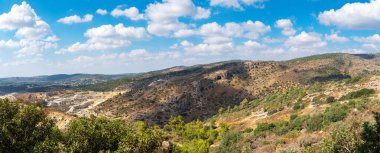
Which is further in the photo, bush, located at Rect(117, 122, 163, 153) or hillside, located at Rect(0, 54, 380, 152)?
hillside, located at Rect(0, 54, 380, 152)

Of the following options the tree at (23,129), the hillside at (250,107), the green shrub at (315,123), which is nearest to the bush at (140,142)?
the hillside at (250,107)

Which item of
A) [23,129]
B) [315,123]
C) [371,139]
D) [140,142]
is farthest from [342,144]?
[23,129]

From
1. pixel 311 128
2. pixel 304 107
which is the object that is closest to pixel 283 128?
pixel 311 128

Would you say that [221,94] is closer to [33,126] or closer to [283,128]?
[283,128]

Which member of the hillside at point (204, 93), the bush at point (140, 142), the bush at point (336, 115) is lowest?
the hillside at point (204, 93)

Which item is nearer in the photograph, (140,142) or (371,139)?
(140,142)

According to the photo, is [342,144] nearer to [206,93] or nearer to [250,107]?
→ [250,107]

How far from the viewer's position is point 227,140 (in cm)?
4606

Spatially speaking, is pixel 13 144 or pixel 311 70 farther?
pixel 311 70

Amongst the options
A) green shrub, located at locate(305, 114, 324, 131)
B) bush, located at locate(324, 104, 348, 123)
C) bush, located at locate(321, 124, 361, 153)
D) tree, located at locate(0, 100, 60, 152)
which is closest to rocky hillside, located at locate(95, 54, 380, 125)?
bush, located at locate(324, 104, 348, 123)

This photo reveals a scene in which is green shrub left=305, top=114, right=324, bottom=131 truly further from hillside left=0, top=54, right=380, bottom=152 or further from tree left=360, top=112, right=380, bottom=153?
tree left=360, top=112, right=380, bottom=153

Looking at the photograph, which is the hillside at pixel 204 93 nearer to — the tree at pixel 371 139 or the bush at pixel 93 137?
the bush at pixel 93 137

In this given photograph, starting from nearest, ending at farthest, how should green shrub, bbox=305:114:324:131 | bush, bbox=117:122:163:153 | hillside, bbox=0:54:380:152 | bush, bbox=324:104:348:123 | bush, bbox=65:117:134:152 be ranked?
bush, bbox=117:122:163:153 < bush, bbox=65:117:134:152 < green shrub, bbox=305:114:324:131 < bush, bbox=324:104:348:123 < hillside, bbox=0:54:380:152

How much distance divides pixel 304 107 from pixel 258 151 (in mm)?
32976
